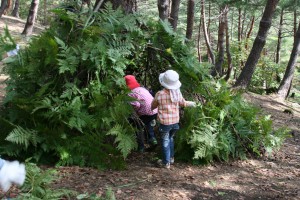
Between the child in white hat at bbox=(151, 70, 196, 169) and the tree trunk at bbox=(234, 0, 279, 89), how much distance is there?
21.0 feet

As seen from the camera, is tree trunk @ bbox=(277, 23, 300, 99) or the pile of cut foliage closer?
the pile of cut foliage

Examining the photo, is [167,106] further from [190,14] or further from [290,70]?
[290,70]

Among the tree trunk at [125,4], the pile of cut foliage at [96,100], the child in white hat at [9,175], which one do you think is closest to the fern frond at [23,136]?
the pile of cut foliage at [96,100]

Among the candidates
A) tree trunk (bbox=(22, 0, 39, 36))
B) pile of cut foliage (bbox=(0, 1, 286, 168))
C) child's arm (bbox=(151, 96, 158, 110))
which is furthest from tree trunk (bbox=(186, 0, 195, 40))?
child's arm (bbox=(151, 96, 158, 110))

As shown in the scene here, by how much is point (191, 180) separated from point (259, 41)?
24.1 feet

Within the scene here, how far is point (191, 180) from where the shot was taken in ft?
16.6

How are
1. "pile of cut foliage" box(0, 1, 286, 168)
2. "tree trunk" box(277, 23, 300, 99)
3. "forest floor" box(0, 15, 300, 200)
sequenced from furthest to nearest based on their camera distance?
"tree trunk" box(277, 23, 300, 99), "pile of cut foliage" box(0, 1, 286, 168), "forest floor" box(0, 15, 300, 200)

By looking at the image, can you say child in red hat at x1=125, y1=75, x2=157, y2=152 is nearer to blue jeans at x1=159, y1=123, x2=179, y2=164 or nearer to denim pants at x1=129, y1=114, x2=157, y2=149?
denim pants at x1=129, y1=114, x2=157, y2=149

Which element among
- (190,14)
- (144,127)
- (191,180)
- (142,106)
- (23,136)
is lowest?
(191,180)

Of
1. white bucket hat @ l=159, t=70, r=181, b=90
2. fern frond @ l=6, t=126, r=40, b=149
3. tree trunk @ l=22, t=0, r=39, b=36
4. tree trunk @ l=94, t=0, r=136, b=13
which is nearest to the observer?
fern frond @ l=6, t=126, r=40, b=149

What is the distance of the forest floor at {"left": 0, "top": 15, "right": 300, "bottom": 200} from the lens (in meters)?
4.44

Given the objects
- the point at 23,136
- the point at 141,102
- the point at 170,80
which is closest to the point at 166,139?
the point at 141,102

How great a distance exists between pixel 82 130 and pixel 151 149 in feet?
4.84

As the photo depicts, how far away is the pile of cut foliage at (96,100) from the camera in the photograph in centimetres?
496
